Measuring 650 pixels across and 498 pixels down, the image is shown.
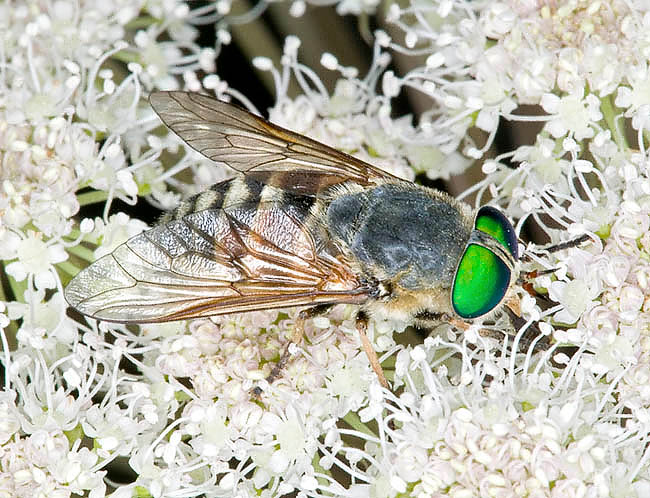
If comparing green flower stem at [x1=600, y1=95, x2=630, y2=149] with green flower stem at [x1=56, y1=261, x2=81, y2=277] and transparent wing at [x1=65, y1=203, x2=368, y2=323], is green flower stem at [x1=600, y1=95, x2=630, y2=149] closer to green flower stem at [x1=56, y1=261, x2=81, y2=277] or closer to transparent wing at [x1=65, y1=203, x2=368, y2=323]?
transparent wing at [x1=65, y1=203, x2=368, y2=323]

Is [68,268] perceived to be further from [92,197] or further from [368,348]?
[368,348]

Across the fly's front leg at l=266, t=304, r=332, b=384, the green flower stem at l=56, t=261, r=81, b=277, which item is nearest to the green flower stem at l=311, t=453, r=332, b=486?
the fly's front leg at l=266, t=304, r=332, b=384

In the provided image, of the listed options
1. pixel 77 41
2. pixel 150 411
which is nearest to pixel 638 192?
pixel 150 411

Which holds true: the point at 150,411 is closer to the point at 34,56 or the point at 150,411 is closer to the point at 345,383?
the point at 345,383

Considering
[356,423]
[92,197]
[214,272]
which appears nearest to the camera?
[214,272]

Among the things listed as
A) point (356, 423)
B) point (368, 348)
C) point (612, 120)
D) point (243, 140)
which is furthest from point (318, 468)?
point (612, 120)
